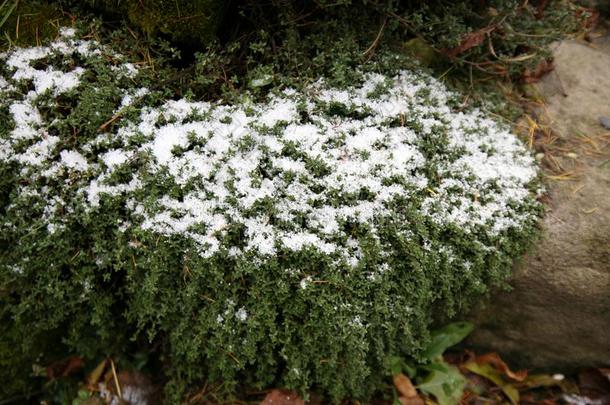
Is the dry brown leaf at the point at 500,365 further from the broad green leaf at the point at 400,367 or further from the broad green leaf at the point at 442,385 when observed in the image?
the broad green leaf at the point at 400,367

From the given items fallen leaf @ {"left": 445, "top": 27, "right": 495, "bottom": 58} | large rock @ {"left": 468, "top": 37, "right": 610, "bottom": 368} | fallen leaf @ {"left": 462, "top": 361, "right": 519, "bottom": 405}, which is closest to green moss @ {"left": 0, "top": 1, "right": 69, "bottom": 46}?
fallen leaf @ {"left": 445, "top": 27, "right": 495, "bottom": 58}

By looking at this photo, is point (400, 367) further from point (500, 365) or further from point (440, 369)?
point (500, 365)

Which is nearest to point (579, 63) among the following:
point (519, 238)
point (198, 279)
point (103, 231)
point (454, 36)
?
point (454, 36)

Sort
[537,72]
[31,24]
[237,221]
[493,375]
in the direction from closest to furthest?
[237,221], [31,24], [493,375], [537,72]

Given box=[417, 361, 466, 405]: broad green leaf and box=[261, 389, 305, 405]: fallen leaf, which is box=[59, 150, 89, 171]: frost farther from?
box=[417, 361, 466, 405]: broad green leaf

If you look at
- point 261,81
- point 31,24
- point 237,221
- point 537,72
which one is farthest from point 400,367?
point 31,24

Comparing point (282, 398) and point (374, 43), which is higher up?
point (374, 43)

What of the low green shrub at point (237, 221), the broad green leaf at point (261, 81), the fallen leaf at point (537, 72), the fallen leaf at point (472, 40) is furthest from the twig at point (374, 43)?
the fallen leaf at point (537, 72)
